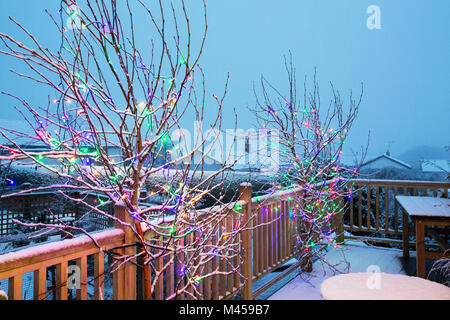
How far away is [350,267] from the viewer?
12.8ft

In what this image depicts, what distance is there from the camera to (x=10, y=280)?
119 cm

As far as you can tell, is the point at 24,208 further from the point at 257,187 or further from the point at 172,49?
the point at 172,49

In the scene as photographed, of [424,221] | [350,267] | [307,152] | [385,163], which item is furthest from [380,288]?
[385,163]

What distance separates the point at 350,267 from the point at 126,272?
3.17 meters

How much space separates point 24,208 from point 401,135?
40.9 m

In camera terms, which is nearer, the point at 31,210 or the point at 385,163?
the point at 31,210

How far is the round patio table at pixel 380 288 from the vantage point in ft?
4.70

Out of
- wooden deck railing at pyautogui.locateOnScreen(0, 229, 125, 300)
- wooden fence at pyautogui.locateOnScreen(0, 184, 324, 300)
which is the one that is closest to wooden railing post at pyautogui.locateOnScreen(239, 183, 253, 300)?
wooden fence at pyautogui.locateOnScreen(0, 184, 324, 300)

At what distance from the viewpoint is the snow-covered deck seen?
312 cm

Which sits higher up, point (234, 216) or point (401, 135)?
point (401, 135)

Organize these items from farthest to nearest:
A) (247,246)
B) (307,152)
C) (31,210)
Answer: (31,210) < (307,152) < (247,246)

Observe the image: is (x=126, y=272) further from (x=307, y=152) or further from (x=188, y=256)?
(x=307, y=152)

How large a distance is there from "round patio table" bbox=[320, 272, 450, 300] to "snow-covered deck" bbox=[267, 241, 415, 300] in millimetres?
1490
